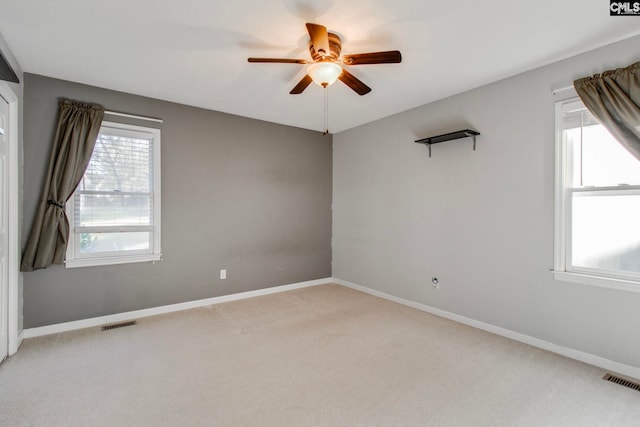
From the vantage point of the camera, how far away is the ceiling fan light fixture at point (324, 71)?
7.54 feet

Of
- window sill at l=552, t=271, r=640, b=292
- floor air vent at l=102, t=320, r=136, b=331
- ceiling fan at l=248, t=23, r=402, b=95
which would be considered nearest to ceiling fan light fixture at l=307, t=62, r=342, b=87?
ceiling fan at l=248, t=23, r=402, b=95

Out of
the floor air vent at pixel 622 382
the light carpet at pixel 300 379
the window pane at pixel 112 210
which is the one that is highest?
the window pane at pixel 112 210

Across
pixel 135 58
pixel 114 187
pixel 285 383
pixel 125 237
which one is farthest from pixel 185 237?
pixel 285 383

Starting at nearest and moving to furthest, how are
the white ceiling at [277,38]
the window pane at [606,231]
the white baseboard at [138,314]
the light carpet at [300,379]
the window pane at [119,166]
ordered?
the light carpet at [300,379] → the white ceiling at [277,38] → the window pane at [606,231] → the white baseboard at [138,314] → the window pane at [119,166]

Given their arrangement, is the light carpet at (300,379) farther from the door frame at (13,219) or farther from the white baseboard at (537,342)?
the door frame at (13,219)

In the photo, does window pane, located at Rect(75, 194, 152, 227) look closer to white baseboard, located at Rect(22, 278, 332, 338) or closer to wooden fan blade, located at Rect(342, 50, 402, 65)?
white baseboard, located at Rect(22, 278, 332, 338)

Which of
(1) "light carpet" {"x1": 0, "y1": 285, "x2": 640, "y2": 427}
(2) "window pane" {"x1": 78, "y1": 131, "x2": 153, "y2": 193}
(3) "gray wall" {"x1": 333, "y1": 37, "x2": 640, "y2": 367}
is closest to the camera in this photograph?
(1) "light carpet" {"x1": 0, "y1": 285, "x2": 640, "y2": 427}

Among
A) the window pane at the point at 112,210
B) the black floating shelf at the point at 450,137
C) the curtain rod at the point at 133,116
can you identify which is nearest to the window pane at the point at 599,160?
the black floating shelf at the point at 450,137

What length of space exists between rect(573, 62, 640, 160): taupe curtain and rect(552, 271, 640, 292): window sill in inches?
37.0

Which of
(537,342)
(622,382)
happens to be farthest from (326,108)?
(622,382)

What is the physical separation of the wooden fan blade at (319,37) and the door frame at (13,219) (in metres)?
2.51

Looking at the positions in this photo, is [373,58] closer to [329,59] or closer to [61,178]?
[329,59]

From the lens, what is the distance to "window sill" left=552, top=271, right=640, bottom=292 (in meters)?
2.36

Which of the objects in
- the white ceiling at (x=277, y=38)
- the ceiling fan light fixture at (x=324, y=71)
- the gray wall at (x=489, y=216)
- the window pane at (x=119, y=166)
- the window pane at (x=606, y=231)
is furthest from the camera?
the window pane at (x=119, y=166)
